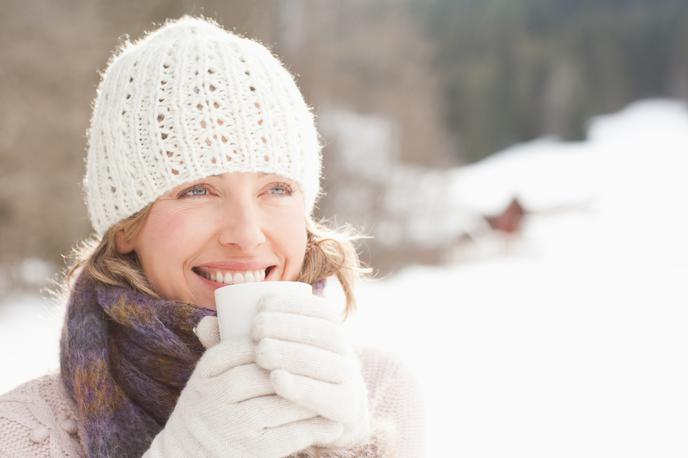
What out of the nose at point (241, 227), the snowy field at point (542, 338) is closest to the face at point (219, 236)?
the nose at point (241, 227)

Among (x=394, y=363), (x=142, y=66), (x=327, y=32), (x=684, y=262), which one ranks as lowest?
(x=394, y=363)

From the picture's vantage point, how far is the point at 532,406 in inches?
137

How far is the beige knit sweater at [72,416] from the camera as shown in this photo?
1.26 m

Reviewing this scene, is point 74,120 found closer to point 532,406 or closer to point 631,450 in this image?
point 532,406

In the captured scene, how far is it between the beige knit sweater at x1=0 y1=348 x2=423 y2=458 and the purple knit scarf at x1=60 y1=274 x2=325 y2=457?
0.05 meters

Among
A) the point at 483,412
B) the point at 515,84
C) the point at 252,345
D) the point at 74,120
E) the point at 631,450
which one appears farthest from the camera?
the point at 515,84

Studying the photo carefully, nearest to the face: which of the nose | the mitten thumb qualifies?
the nose

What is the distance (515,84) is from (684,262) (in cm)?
1166

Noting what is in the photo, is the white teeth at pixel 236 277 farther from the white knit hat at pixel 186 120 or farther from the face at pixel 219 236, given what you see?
the white knit hat at pixel 186 120

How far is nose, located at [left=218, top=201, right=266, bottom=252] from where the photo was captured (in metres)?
1.27

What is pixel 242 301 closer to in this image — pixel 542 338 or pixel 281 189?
pixel 281 189

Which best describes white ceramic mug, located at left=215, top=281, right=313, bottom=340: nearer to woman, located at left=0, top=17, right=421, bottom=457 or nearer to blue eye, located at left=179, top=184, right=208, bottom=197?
woman, located at left=0, top=17, right=421, bottom=457

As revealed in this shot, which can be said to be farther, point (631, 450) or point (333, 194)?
point (333, 194)

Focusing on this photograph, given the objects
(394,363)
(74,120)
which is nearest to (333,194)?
(74,120)
